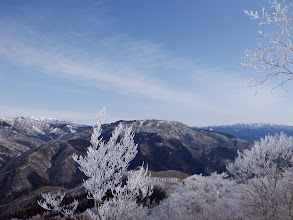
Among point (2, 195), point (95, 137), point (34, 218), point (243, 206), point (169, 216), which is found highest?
point (95, 137)

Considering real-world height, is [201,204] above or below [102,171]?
below

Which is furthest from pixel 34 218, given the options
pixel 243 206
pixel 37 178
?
pixel 37 178

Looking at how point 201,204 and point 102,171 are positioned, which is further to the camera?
point 201,204

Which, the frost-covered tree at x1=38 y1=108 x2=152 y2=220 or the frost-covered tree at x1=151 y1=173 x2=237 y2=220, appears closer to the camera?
the frost-covered tree at x1=38 y1=108 x2=152 y2=220

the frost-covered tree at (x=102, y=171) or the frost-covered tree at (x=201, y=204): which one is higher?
the frost-covered tree at (x=102, y=171)

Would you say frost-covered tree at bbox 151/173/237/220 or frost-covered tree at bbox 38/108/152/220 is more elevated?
frost-covered tree at bbox 38/108/152/220

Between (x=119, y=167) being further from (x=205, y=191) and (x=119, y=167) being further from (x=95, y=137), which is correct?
(x=205, y=191)

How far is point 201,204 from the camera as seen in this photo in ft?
85.4

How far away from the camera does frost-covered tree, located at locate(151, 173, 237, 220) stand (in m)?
21.9

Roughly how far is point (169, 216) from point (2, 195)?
594 ft

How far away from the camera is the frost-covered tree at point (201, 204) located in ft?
71.9

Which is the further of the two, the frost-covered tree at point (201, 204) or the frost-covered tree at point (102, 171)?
the frost-covered tree at point (201, 204)

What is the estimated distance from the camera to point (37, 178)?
198125 millimetres

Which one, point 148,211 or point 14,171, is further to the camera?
point 14,171
